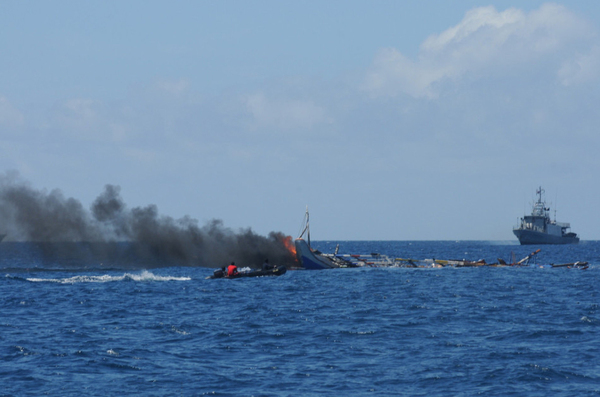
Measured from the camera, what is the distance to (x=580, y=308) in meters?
41.8

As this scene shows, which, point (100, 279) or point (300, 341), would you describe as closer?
point (300, 341)

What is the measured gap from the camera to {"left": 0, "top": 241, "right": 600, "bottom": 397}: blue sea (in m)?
22.9

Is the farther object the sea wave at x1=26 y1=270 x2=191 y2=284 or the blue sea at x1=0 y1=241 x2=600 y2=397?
the sea wave at x1=26 y1=270 x2=191 y2=284

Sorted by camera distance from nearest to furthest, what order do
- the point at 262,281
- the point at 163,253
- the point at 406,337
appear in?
1. the point at 406,337
2. the point at 262,281
3. the point at 163,253

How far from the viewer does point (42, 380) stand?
23438 mm

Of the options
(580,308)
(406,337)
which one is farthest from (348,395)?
(580,308)

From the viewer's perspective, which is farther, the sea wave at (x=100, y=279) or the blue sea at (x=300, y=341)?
the sea wave at (x=100, y=279)

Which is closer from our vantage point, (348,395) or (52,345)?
(348,395)

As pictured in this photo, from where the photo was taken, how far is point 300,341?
30750mm

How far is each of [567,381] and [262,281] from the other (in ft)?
142

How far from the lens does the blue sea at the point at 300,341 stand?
2288 centimetres

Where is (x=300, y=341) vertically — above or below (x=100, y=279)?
below

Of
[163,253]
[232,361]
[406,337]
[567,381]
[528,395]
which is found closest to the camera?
[528,395]

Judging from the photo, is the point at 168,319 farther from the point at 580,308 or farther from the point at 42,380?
the point at 580,308
